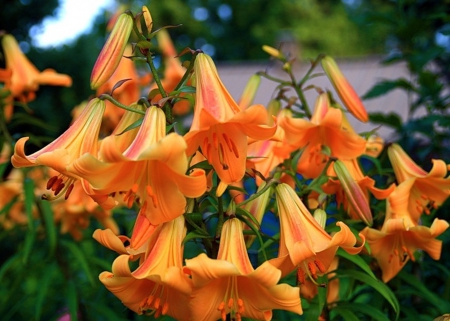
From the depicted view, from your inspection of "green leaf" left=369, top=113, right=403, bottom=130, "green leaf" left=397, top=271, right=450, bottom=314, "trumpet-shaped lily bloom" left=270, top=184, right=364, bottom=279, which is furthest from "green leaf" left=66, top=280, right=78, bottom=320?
"green leaf" left=369, top=113, right=403, bottom=130

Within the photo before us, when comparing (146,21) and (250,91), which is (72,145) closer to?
(146,21)

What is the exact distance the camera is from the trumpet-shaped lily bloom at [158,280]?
3.56ft

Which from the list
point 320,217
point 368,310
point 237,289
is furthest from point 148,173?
point 368,310

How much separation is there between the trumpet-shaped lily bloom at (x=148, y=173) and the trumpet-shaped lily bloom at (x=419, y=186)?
77 cm

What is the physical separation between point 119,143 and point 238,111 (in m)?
0.28

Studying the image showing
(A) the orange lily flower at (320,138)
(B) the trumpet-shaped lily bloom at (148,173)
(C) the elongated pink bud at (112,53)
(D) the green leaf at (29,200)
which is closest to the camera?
(B) the trumpet-shaped lily bloom at (148,173)

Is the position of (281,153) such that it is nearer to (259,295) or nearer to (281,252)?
(281,252)

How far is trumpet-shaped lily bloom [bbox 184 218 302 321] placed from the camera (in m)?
1.02

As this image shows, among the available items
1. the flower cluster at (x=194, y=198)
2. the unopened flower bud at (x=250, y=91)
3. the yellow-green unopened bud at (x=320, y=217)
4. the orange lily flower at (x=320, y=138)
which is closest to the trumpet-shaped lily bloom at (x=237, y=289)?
A: the flower cluster at (x=194, y=198)

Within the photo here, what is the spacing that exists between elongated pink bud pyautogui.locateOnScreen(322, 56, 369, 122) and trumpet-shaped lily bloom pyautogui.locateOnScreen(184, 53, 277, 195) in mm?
652

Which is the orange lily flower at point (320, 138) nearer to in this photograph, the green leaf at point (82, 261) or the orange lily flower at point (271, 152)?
the orange lily flower at point (271, 152)

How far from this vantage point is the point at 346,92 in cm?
177

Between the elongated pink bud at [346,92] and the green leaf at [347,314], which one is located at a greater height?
the elongated pink bud at [346,92]

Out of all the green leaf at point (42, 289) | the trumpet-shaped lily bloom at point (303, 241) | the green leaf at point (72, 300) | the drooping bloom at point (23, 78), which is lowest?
the green leaf at point (42, 289)
